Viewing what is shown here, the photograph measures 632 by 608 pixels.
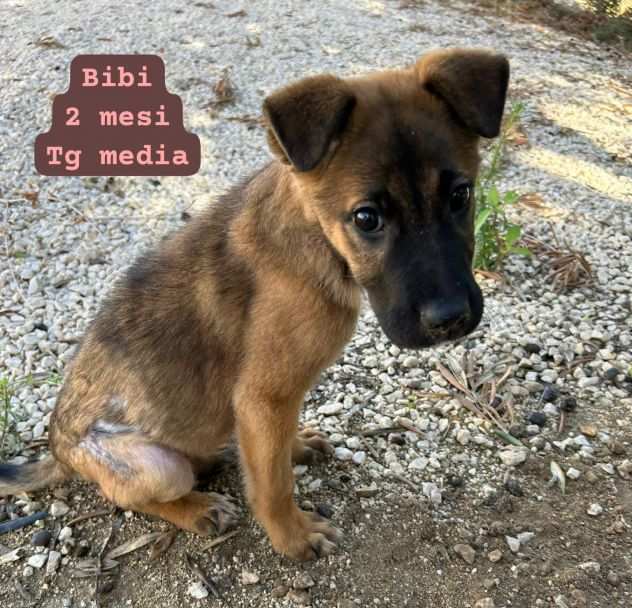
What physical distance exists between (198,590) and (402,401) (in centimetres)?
185

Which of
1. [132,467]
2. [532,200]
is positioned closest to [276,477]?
[132,467]

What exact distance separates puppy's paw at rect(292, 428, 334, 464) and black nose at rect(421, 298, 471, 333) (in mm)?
1773

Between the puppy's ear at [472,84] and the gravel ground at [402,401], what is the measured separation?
7.34 ft

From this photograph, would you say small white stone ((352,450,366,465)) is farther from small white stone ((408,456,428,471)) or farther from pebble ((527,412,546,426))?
pebble ((527,412,546,426))

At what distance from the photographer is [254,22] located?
10414 mm

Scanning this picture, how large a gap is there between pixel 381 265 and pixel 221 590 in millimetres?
2024

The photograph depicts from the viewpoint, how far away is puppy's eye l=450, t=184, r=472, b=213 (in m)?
2.69

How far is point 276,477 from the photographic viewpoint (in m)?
3.34

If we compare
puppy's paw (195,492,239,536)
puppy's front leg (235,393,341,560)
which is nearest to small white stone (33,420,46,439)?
puppy's paw (195,492,239,536)

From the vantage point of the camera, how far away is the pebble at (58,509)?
382cm

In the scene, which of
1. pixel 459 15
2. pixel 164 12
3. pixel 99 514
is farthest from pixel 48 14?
pixel 99 514

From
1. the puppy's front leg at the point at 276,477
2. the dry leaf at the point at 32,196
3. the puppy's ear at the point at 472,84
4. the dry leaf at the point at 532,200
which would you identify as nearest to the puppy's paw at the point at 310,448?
the puppy's front leg at the point at 276,477

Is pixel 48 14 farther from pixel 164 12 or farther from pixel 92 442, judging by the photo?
pixel 92 442

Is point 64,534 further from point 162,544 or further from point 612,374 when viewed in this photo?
point 612,374
